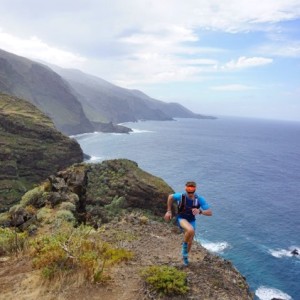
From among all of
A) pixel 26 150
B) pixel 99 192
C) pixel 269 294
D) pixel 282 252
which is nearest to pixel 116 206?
pixel 99 192

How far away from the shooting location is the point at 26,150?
10200cm

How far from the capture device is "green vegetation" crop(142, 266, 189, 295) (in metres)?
10.4

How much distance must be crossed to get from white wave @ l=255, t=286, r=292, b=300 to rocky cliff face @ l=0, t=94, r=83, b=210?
5230cm

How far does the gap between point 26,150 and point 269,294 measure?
245 ft

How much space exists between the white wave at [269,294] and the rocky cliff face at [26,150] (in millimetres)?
52304

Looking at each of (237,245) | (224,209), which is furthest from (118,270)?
(224,209)

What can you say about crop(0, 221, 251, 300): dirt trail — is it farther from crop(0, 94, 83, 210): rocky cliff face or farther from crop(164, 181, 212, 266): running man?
crop(0, 94, 83, 210): rocky cliff face

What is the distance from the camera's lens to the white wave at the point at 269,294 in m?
46.8

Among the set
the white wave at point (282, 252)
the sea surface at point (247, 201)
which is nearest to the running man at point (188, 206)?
the sea surface at point (247, 201)

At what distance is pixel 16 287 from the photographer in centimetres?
1031

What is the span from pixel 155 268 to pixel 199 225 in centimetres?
6059

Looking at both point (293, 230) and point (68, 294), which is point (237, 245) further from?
point (68, 294)

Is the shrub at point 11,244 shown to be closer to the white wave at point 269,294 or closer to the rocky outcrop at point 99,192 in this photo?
the rocky outcrop at point 99,192

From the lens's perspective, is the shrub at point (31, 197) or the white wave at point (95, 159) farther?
the white wave at point (95, 159)
